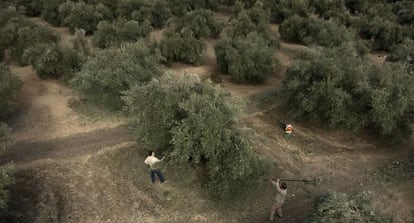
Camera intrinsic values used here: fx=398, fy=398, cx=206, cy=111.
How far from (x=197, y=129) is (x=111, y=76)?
7641 millimetres

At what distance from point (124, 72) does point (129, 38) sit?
910 cm

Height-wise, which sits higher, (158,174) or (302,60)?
(302,60)

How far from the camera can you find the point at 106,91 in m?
21.2

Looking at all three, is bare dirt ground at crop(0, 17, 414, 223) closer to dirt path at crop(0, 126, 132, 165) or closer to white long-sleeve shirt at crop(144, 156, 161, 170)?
dirt path at crop(0, 126, 132, 165)

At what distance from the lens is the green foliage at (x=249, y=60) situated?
24.5 metres

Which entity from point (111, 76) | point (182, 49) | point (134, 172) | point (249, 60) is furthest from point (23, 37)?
point (134, 172)

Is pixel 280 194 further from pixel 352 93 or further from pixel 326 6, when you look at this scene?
pixel 326 6

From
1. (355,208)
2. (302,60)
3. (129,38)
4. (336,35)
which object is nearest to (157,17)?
(129,38)

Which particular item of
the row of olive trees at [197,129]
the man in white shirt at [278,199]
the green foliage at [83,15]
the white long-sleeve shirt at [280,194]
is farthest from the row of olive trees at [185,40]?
the white long-sleeve shirt at [280,194]

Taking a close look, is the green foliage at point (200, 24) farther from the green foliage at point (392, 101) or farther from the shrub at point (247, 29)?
the green foliage at point (392, 101)

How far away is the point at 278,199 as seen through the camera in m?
14.0

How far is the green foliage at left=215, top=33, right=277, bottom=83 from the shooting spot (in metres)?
24.5

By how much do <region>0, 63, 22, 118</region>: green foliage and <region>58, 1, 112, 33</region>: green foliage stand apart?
12.1 meters

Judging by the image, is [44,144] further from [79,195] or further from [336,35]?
[336,35]
